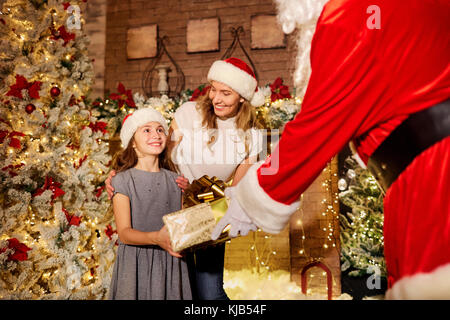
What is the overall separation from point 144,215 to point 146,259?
0.68 feet

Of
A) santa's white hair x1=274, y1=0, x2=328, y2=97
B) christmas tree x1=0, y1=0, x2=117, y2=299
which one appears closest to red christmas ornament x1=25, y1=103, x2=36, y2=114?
christmas tree x1=0, y1=0, x2=117, y2=299

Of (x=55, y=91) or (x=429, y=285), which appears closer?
(x=429, y=285)

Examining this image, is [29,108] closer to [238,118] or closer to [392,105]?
[238,118]

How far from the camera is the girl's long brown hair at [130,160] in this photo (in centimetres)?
196

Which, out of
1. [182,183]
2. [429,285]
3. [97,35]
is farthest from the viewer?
[97,35]

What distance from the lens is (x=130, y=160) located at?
197 cm

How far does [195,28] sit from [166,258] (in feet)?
13.0

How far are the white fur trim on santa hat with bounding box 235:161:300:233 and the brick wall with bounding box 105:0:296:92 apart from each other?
12.8 feet

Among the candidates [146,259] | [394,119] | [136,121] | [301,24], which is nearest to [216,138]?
[136,121]

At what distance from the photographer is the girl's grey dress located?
5.56 feet

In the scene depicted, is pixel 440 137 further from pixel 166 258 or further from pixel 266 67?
pixel 266 67

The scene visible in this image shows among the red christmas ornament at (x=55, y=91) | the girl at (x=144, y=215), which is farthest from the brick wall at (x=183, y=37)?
the girl at (x=144, y=215)

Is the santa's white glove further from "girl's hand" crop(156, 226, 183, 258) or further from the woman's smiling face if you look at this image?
the woman's smiling face

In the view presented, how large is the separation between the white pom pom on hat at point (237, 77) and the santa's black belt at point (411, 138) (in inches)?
54.6
